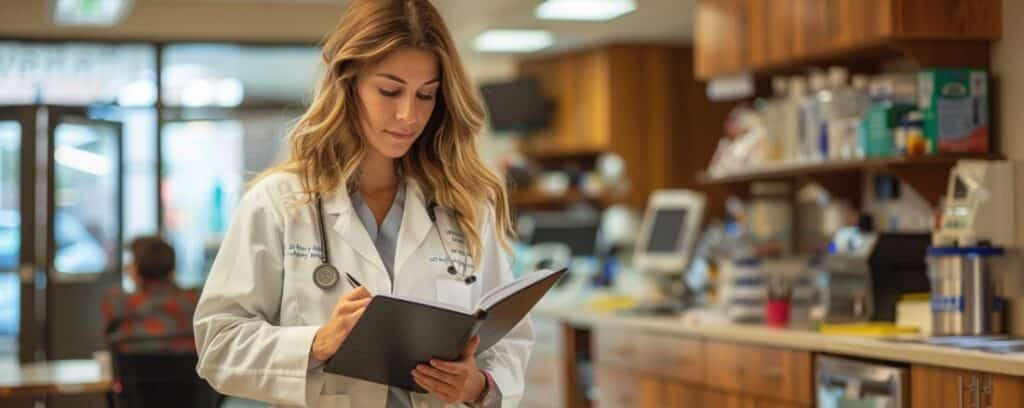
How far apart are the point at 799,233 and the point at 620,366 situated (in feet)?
3.18

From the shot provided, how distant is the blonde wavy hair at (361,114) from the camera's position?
90.2 inches

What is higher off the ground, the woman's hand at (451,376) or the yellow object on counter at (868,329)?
the woman's hand at (451,376)

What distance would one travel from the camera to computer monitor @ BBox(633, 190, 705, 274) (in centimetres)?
611

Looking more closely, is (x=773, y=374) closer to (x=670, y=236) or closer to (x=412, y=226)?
(x=670, y=236)

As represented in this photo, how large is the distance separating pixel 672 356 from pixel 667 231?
3.94ft

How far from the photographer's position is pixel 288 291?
223 cm

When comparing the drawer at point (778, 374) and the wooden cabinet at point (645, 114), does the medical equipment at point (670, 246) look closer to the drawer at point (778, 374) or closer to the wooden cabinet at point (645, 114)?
the drawer at point (778, 374)

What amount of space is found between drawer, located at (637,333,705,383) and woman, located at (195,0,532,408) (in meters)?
2.57

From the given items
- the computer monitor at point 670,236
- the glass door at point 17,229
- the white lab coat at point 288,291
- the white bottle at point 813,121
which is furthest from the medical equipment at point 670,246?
the glass door at point 17,229

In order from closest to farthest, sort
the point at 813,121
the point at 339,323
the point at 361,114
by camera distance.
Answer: the point at 339,323
the point at 361,114
the point at 813,121

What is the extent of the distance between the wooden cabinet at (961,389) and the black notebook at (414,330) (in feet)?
4.90

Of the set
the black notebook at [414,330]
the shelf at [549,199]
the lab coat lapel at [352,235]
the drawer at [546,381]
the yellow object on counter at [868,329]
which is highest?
the shelf at [549,199]

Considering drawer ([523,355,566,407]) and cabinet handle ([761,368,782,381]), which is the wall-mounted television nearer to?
drawer ([523,355,566,407])

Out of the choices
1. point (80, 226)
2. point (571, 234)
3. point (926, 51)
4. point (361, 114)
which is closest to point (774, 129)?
point (926, 51)
